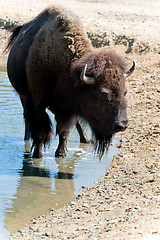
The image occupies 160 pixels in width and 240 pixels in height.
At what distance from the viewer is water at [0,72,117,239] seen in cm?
536

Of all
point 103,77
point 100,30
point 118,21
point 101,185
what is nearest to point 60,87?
point 103,77

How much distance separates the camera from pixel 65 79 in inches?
261

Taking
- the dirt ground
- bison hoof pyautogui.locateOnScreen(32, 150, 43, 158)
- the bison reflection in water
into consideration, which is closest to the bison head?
the bison reflection in water

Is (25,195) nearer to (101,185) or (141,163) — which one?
(101,185)

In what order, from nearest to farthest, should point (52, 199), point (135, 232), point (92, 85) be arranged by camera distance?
point (135, 232) < point (52, 199) < point (92, 85)

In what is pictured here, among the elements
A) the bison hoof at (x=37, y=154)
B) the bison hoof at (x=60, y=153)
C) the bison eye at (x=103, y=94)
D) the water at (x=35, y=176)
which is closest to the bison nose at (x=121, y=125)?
the bison eye at (x=103, y=94)

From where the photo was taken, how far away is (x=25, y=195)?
588 cm

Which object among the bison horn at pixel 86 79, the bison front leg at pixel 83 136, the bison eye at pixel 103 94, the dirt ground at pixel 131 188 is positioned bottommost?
the bison front leg at pixel 83 136

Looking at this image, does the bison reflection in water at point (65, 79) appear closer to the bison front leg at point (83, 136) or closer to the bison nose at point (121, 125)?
the bison nose at point (121, 125)

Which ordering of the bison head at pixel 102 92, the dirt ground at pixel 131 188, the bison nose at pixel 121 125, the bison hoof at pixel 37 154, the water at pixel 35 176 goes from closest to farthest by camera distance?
the dirt ground at pixel 131 188, the water at pixel 35 176, the bison nose at pixel 121 125, the bison head at pixel 102 92, the bison hoof at pixel 37 154

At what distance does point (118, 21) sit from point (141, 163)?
13.0 metres

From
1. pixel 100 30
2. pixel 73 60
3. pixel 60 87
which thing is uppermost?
pixel 73 60

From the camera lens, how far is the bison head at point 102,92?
5.85 m

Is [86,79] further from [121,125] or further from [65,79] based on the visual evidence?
[121,125]
